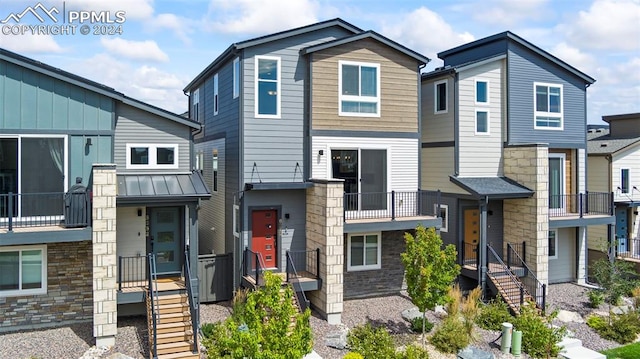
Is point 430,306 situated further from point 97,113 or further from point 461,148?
point 97,113

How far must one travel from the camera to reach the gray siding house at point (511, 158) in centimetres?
1867

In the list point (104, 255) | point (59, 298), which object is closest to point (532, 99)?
point (104, 255)

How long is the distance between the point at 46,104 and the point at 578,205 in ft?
66.8

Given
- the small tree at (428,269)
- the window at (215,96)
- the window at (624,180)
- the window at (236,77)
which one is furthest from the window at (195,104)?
the window at (624,180)

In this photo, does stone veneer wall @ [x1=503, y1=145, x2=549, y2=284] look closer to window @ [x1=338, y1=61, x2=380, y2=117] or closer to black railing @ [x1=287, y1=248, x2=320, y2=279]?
window @ [x1=338, y1=61, x2=380, y2=117]

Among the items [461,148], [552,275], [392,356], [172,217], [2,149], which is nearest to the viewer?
[392,356]

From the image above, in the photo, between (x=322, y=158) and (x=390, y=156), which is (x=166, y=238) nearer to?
(x=322, y=158)

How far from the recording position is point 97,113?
14.5 meters

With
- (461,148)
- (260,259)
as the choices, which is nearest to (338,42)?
(461,148)

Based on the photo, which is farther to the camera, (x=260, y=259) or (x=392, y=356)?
(x=260, y=259)

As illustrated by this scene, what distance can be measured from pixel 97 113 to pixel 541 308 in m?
15.7

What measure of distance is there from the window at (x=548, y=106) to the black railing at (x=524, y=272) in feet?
17.2

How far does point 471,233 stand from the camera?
64.8ft

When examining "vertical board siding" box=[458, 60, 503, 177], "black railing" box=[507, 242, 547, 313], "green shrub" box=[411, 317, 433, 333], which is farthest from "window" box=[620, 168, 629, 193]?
"green shrub" box=[411, 317, 433, 333]
